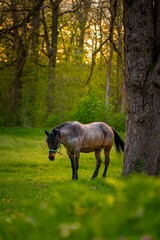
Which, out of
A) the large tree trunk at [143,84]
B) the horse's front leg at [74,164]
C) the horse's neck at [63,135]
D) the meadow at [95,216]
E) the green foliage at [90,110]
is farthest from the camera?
the green foliage at [90,110]

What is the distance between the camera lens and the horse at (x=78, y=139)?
14.6 m

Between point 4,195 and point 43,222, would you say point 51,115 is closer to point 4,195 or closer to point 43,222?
point 4,195

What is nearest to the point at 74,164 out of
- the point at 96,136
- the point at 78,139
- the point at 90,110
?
the point at 78,139

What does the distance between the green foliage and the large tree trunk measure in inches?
700

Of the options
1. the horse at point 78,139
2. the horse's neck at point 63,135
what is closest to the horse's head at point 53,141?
the horse at point 78,139

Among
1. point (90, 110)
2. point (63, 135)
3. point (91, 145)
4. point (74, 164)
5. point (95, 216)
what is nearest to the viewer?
point (95, 216)

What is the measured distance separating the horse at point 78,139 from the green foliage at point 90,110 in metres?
12.5

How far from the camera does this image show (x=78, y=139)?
1556 centimetres

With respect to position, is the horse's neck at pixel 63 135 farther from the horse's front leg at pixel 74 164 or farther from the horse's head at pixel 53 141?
the horse's front leg at pixel 74 164

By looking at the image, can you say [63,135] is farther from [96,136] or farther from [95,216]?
[95,216]

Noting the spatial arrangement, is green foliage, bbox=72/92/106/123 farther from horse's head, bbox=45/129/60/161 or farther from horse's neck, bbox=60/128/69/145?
horse's head, bbox=45/129/60/161

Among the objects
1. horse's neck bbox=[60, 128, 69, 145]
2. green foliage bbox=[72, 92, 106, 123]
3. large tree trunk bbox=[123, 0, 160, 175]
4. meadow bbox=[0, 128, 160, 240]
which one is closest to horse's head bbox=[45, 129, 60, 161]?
horse's neck bbox=[60, 128, 69, 145]

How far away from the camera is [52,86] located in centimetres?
3731

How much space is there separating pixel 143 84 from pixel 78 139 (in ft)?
14.8
